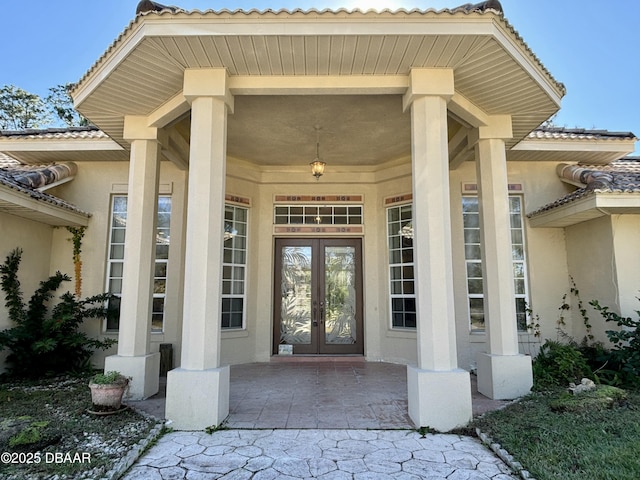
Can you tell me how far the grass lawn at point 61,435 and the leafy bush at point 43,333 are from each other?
3.35ft

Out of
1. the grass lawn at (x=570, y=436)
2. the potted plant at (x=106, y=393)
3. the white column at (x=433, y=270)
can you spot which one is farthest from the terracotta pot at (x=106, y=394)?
the grass lawn at (x=570, y=436)

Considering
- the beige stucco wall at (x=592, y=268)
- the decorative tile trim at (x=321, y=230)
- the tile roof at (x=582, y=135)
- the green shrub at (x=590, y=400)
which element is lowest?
the green shrub at (x=590, y=400)

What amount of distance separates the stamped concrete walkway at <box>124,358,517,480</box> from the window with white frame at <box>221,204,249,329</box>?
2.15m

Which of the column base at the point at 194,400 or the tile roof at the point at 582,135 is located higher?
the tile roof at the point at 582,135

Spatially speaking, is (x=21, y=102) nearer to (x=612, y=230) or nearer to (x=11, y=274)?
(x=11, y=274)

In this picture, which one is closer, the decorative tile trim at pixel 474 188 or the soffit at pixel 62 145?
the soffit at pixel 62 145

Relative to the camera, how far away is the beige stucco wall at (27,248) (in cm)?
588

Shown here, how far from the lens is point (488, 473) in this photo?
288cm

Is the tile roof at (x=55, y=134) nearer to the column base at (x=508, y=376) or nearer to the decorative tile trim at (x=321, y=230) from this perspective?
the decorative tile trim at (x=321, y=230)

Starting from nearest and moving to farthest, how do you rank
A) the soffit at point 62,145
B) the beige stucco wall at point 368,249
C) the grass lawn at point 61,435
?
1. the grass lawn at point 61,435
2. the beige stucco wall at point 368,249
3. the soffit at point 62,145

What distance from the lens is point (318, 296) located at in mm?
7559

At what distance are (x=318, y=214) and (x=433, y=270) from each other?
4.07m

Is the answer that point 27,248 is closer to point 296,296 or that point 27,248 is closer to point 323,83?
point 296,296

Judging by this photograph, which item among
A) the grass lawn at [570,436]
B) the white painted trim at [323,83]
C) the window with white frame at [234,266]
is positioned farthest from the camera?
the window with white frame at [234,266]
